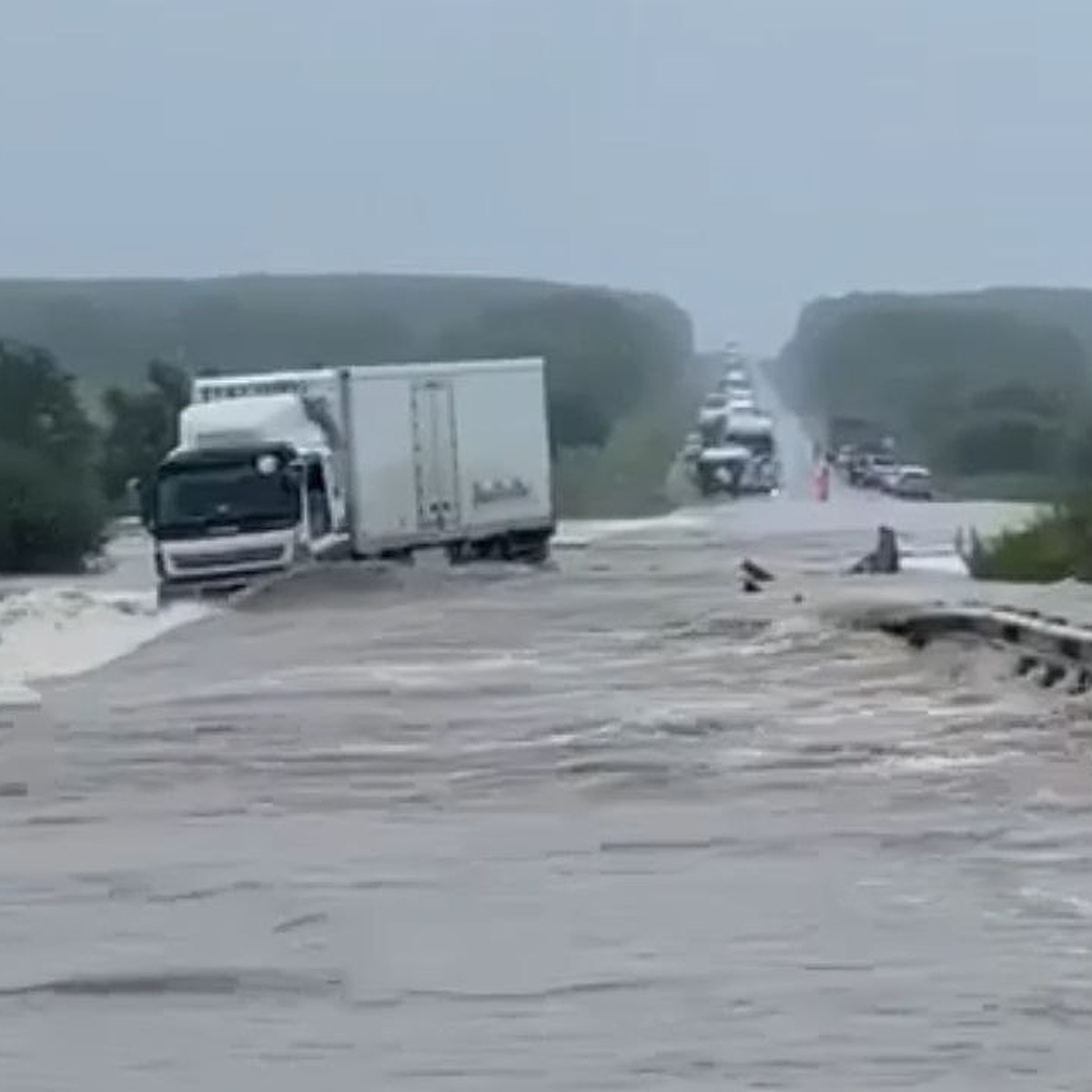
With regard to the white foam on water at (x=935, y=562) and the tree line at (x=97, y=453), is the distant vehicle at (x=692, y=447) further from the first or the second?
the white foam on water at (x=935, y=562)

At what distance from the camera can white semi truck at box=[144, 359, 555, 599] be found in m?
47.0

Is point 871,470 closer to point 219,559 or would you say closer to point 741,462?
point 741,462

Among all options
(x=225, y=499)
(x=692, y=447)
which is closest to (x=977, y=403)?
(x=692, y=447)

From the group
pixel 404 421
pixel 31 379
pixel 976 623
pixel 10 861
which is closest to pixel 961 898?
pixel 10 861

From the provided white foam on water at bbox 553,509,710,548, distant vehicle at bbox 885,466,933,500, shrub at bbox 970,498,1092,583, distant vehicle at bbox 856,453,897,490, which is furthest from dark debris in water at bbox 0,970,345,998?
distant vehicle at bbox 856,453,897,490

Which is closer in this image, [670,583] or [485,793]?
[485,793]

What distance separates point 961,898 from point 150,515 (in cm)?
3272

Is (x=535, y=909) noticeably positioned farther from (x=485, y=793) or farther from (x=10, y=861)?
(x=485, y=793)

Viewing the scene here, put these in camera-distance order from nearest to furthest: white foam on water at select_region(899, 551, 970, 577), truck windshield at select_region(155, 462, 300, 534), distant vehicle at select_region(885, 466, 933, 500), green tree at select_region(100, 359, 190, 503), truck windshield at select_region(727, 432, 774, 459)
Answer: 1. truck windshield at select_region(155, 462, 300, 534)
2. white foam on water at select_region(899, 551, 970, 577)
3. green tree at select_region(100, 359, 190, 503)
4. distant vehicle at select_region(885, 466, 933, 500)
5. truck windshield at select_region(727, 432, 774, 459)

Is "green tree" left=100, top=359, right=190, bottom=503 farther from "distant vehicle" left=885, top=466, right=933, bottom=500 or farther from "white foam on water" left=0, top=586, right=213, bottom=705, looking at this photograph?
"white foam on water" left=0, top=586, right=213, bottom=705

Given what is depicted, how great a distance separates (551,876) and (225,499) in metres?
31.5

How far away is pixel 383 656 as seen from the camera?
33.5 metres

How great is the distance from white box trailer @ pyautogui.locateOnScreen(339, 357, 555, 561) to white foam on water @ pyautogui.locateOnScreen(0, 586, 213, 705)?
3411mm

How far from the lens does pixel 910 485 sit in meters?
106
